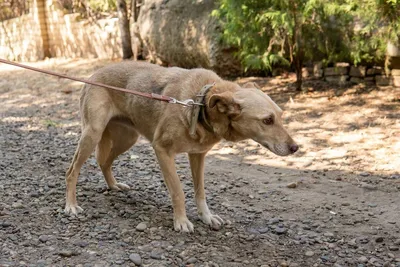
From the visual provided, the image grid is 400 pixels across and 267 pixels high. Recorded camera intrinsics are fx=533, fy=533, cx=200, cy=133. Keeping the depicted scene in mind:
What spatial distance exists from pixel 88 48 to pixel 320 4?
9.87 metres

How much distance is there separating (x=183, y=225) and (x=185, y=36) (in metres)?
8.81

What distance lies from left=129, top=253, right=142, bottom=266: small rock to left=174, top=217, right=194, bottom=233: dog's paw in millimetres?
684

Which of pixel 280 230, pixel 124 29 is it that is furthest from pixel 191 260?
pixel 124 29

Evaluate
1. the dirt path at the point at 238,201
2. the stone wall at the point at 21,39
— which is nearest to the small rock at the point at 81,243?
the dirt path at the point at 238,201

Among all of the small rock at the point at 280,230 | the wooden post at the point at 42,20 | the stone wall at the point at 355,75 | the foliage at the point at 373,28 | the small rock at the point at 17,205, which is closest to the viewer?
the small rock at the point at 280,230

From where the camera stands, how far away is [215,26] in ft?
40.6

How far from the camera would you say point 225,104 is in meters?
4.60

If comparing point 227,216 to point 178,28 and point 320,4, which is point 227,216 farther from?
point 178,28

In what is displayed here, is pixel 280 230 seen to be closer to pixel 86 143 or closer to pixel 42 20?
pixel 86 143

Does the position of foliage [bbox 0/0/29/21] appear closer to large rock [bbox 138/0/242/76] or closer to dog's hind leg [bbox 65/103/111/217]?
large rock [bbox 138/0/242/76]

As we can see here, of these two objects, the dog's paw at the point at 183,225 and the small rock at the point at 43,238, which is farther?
the dog's paw at the point at 183,225

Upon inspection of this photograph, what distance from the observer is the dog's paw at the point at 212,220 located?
17.2ft

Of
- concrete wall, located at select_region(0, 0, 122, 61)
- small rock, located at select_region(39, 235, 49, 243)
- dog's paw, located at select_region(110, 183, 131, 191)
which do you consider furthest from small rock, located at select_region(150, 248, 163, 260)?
concrete wall, located at select_region(0, 0, 122, 61)

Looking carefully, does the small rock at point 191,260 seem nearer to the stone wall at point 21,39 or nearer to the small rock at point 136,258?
the small rock at point 136,258
